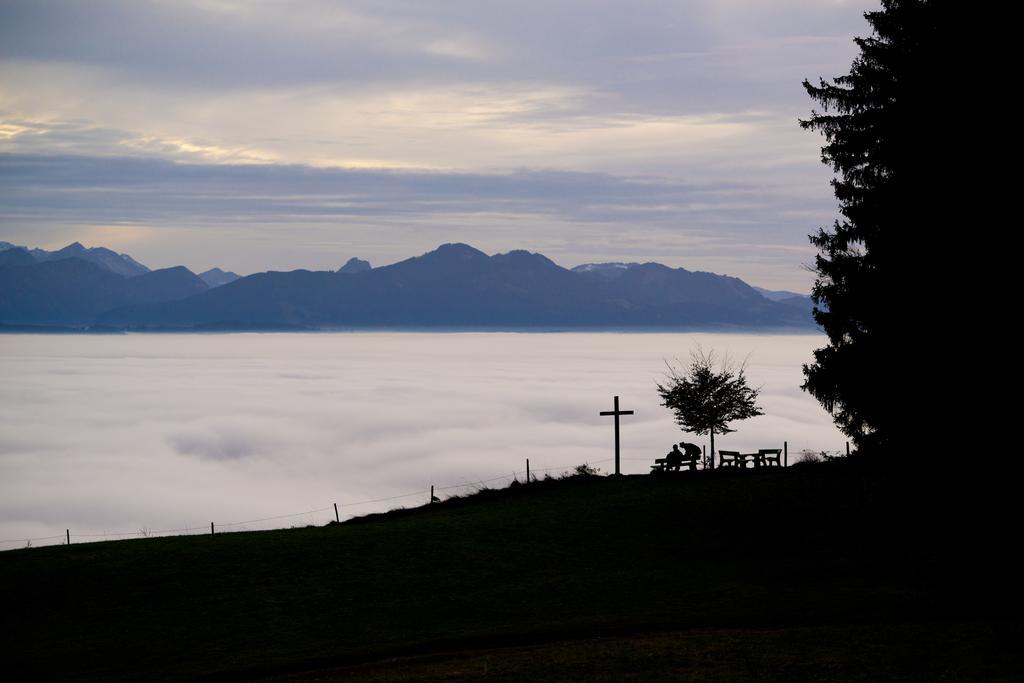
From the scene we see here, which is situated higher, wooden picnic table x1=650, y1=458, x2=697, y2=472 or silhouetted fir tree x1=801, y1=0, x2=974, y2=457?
silhouetted fir tree x1=801, y1=0, x2=974, y2=457

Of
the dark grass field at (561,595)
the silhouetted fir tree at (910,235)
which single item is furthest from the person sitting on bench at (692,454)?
the silhouetted fir tree at (910,235)

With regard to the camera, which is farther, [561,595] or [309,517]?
[309,517]

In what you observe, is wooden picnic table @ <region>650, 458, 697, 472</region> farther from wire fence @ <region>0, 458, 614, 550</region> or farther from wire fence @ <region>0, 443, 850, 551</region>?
wire fence @ <region>0, 458, 614, 550</region>

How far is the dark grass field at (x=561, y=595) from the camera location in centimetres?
2300

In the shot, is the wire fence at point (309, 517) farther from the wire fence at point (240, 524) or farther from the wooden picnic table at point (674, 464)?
the wooden picnic table at point (674, 464)

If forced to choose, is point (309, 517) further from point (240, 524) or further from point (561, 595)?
point (561, 595)

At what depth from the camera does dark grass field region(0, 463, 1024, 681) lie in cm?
2300

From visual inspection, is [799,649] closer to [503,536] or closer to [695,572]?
[695,572]

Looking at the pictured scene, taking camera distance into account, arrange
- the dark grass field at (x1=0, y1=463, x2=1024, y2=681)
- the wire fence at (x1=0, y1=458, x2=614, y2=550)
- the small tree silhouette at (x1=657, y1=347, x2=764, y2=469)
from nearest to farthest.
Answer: the dark grass field at (x1=0, y1=463, x2=1024, y2=681) < the small tree silhouette at (x1=657, y1=347, x2=764, y2=469) < the wire fence at (x1=0, y1=458, x2=614, y2=550)

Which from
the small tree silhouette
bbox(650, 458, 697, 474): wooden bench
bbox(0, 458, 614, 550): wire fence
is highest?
the small tree silhouette

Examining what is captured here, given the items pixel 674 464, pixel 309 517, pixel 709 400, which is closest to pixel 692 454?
pixel 674 464

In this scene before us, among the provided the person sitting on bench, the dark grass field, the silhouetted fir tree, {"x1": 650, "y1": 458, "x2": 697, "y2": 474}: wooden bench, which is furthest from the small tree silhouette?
the silhouetted fir tree

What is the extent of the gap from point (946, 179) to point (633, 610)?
13.8m

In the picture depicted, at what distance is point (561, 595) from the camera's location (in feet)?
101
